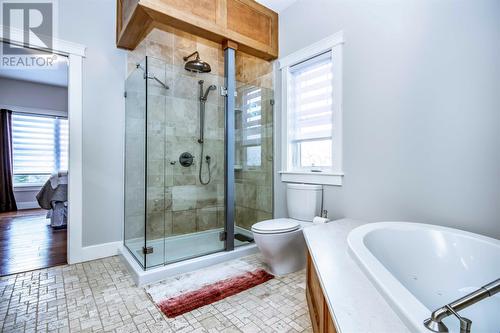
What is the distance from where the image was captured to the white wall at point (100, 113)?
2.44 metres

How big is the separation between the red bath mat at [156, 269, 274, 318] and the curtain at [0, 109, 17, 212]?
17.3 feet

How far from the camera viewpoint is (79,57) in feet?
7.89

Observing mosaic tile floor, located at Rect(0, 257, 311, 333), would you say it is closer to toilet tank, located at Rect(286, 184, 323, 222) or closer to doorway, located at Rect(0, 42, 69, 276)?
toilet tank, located at Rect(286, 184, 323, 222)

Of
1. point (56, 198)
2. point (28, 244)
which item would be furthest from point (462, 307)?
point (56, 198)

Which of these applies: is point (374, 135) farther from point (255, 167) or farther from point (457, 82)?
point (255, 167)

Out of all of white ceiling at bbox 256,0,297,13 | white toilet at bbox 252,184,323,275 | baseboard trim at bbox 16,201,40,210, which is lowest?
baseboard trim at bbox 16,201,40,210

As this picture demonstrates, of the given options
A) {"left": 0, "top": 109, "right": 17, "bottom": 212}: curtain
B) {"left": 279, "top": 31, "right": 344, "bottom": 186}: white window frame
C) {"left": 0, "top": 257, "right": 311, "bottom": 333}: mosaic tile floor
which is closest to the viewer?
{"left": 0, "top": 257, "right": 311, "bottom": 333}: mosaic tile floor

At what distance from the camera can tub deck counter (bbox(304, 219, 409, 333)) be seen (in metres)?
Answer: 0.74

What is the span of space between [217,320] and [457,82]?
2.14 metres

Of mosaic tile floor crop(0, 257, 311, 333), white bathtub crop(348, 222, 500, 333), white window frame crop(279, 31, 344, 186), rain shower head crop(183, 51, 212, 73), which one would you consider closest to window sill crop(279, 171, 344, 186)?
white window frame crop(279, 31, 344, 186)

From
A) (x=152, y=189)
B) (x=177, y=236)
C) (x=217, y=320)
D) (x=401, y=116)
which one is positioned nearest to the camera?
(x=217, y=320)

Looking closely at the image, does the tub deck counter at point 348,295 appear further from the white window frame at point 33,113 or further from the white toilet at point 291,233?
the white window frame at point 33,113

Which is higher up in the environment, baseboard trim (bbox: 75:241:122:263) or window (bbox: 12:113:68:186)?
window (bbox: 12:113:68:186)

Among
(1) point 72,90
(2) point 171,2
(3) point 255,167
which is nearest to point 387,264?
(3) point 255,167
